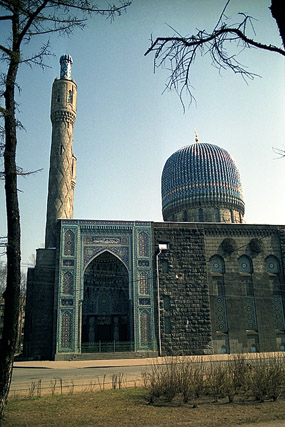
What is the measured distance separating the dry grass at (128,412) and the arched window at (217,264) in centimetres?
1690

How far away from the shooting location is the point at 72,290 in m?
21.8

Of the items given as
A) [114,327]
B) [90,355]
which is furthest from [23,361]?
[114,327]

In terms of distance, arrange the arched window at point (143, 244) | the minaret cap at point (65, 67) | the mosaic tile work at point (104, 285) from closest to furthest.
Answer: the mosaic tile work at point (104, 285) < the arched window at point (143, 244) < the minaret cap at point (65, 67)

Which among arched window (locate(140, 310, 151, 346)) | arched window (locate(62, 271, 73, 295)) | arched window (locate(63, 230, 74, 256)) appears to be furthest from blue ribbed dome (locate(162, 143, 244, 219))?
arched window (locate(62, 271, 73, 295))

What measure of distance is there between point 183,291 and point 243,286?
3.87 meters

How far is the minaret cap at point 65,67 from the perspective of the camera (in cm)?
2897

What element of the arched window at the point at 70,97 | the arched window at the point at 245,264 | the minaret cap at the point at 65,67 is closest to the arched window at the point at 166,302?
the arched window at the point at 245,264

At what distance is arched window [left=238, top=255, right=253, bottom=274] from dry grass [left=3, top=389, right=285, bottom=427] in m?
17.6

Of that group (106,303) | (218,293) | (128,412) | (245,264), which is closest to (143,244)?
(106,303)

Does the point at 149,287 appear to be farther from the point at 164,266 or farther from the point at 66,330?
the point at 66,330

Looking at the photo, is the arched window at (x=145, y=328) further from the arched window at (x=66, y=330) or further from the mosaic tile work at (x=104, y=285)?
the arched window at (x=66, y=330)

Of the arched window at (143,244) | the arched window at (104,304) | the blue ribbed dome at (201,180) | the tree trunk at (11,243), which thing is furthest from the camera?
the blue ribbed dome at (201,180)

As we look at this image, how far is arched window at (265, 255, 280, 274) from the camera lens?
2441cm

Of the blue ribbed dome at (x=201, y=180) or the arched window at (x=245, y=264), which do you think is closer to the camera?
the arched window at (x=245, y=264)
